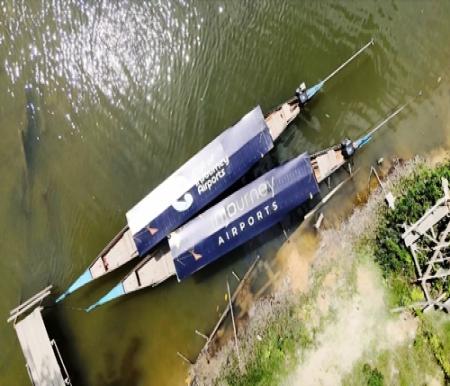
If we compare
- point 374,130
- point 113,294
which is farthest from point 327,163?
point 113,294

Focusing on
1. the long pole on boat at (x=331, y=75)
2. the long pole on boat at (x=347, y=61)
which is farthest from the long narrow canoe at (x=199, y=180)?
the long pole on boat at (x=347, y=61)

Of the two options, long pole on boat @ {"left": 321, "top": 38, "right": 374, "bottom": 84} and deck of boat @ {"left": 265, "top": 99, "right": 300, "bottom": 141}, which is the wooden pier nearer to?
deck of boat @ {"left": 265, "top": 99, "right": 300, "bottom": 141}

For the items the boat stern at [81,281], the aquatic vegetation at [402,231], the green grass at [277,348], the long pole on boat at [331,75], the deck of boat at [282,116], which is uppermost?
the long pole on boat at [331,75]

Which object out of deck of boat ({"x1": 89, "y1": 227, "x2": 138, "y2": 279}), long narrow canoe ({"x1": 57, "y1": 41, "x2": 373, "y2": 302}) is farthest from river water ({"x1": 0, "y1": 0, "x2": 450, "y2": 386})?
long narrow canoe ({"x1": 57, "y1": 41, "x2": 373, "y2": 302})

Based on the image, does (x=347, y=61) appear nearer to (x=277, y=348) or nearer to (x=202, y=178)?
(x=202, y=178)

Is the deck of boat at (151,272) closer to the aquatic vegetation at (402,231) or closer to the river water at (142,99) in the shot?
the river water at (142,99)

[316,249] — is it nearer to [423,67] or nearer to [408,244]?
[408,244]
